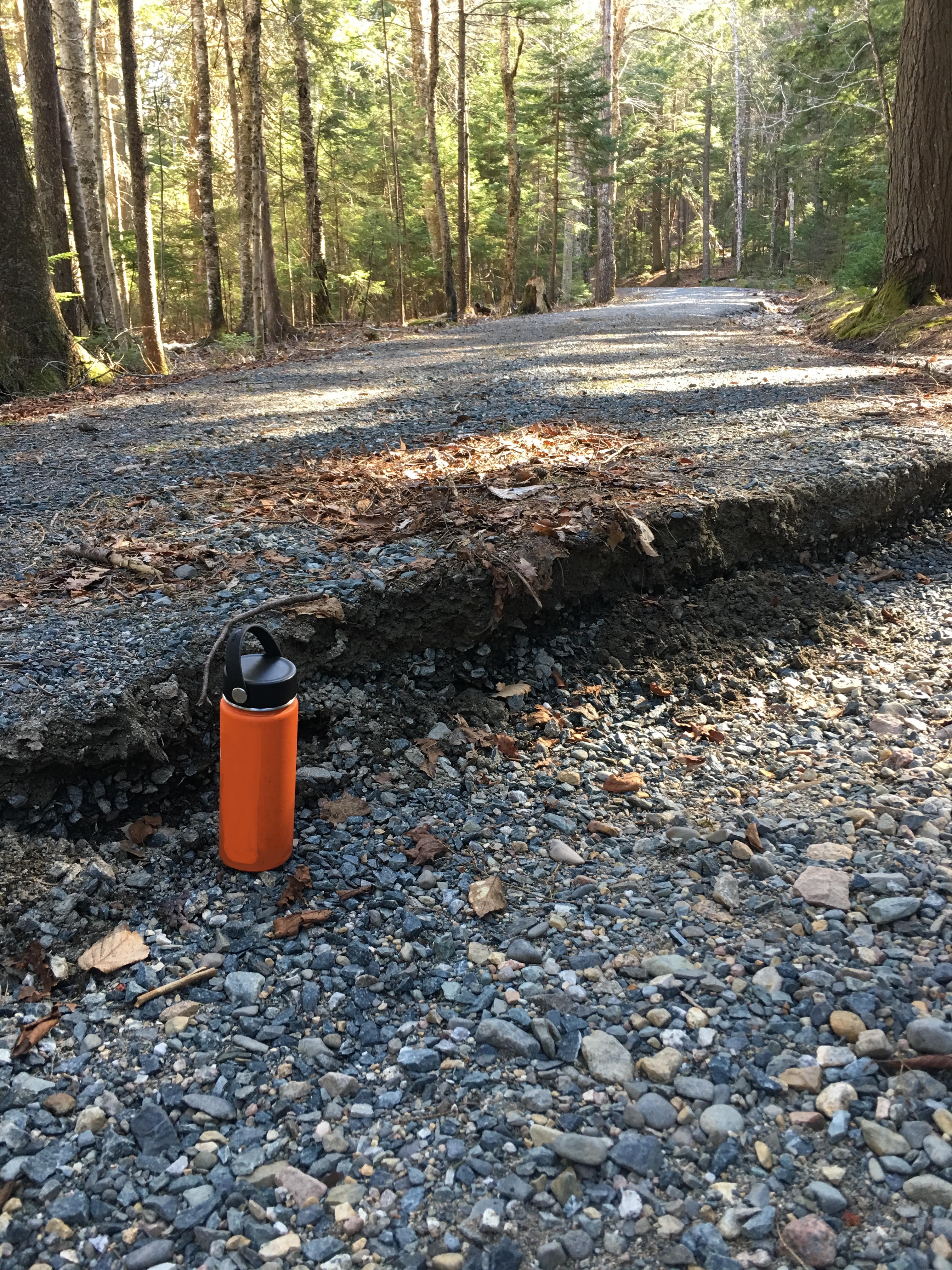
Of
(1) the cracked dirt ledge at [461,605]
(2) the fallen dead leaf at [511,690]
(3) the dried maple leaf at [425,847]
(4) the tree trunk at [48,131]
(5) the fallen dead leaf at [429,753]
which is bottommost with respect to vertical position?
(3) the dried maple leaf at [425,847]

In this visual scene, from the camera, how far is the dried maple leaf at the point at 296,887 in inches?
105

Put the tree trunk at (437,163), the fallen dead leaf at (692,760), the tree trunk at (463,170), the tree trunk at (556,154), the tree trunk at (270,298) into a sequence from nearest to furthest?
the fallen dead leaf at (692,760) < the tree trunk at (270,298) < the tree trunk at (437,163) < the tree trunk at (463,170) < the tree trunk at (556,154)

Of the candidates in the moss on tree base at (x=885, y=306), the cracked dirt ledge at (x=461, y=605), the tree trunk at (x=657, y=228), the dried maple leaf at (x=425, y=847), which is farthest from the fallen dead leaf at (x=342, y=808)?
the tree trunk at (x=657, y=228)

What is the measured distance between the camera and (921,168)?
9.96m

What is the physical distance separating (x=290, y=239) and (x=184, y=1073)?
38220mm

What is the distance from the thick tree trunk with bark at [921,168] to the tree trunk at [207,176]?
385 inches

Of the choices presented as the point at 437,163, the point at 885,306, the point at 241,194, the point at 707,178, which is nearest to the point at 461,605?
the point at 885,306

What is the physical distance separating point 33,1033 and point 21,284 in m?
8.20

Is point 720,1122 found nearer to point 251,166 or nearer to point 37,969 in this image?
point 37,969

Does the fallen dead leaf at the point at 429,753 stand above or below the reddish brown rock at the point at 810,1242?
above

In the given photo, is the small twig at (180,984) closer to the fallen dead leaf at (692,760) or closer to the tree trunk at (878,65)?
the fallen dead leaf at (692,760)

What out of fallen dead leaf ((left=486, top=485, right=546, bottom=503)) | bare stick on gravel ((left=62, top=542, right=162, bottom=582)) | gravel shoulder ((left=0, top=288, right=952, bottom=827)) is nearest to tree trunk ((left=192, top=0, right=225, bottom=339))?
gravel shoulder ((left=0, top=288, right=952, bottom=827))

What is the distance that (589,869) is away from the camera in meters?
2.90

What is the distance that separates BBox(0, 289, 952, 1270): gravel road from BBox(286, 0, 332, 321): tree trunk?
Result: 1517 cm
